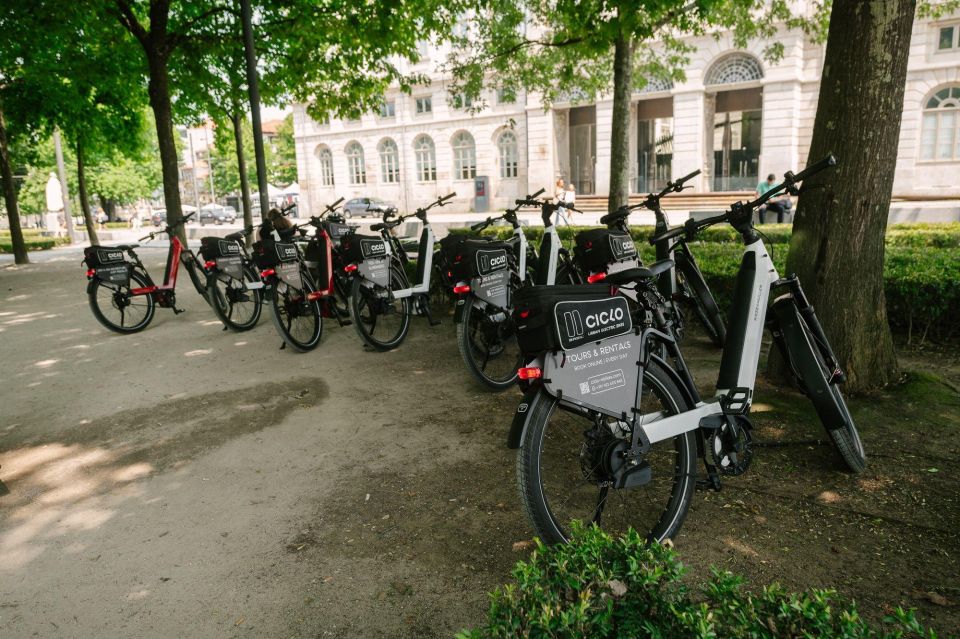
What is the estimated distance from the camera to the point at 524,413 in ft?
8.63

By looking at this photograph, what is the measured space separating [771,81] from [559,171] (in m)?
11.5

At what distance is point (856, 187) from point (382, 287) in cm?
422

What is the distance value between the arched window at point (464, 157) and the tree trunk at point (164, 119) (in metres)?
28.5

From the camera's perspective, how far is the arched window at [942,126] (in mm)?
26781

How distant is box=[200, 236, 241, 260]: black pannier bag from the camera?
7910mm

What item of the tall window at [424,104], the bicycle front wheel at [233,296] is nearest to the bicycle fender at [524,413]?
the bicycle front wheel at [233,296]

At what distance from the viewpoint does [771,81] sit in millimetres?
29359

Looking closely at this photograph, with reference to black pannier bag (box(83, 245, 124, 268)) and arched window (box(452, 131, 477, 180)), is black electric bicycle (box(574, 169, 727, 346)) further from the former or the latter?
arched window (box(452, 131, 477, 180))

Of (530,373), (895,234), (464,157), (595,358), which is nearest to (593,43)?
(595,358)

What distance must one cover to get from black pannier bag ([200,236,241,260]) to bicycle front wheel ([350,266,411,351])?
2.08 metres

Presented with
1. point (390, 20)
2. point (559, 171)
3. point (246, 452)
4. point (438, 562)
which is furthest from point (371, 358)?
point (559, 171)

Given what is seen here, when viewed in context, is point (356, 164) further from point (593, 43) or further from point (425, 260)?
point (425, 260)

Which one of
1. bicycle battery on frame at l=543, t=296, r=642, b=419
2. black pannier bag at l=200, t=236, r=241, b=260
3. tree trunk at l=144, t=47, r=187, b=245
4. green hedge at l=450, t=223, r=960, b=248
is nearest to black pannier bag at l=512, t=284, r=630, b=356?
bicycle battery on frame at l=543, t=296, r=642, b=419

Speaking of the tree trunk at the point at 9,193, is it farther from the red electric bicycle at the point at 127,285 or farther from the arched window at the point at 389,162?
the arched window at the point at 389,162
